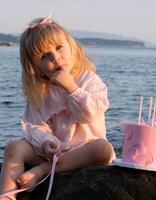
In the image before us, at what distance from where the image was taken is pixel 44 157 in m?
4.89

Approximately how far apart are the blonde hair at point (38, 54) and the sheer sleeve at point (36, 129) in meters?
0.10

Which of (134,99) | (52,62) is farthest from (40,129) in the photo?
(134,99)

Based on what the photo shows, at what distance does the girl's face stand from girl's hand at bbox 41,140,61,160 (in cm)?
58

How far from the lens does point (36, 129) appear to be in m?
4.95

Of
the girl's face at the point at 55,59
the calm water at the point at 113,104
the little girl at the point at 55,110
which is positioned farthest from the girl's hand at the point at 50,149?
the calm water at the point at 113,104

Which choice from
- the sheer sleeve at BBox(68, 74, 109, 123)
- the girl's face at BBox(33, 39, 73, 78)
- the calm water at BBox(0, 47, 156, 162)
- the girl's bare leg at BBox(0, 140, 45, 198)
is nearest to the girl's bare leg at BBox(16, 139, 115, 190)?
the girl's bare leg at BBox(0, 140, 45, 198)

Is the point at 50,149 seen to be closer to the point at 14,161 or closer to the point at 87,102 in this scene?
the point at 14,161

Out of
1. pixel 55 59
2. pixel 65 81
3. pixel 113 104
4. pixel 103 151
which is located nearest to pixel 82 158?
pixel 103 151

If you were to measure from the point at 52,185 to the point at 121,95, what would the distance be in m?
13.4

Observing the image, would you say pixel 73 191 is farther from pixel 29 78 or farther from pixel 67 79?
pixel 29 78

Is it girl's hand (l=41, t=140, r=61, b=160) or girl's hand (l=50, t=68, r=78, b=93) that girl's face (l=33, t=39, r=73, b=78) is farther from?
girl's hand (l=41, t=140, r=61, b=160)

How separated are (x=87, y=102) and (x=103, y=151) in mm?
396

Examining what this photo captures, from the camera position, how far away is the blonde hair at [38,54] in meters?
4.88

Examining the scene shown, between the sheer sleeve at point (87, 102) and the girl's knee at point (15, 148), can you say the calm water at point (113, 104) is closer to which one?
the sheer sleeve at point (87, 102)
